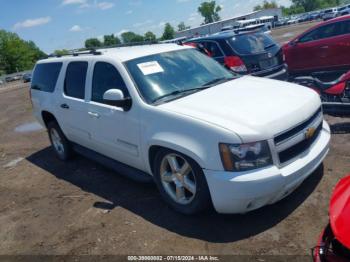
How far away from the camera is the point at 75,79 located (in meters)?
5.77

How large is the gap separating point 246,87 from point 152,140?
54.6 inches

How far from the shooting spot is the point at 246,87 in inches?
180

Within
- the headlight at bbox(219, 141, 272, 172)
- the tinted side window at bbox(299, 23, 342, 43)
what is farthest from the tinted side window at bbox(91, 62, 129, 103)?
the tinted side window at bbox(299, 23, 342, 43)

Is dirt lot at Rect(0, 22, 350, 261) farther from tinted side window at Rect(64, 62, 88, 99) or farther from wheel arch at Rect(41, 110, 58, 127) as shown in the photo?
tinted side window at Rect(64, 62, 88, 99)

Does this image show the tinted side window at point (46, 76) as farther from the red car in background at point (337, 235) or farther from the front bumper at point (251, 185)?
the red car in background at point (337, 235)

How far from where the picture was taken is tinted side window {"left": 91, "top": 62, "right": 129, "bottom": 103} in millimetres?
4699

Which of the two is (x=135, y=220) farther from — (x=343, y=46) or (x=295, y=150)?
(x=343, y=46)

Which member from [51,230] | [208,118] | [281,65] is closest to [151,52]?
[208,118]

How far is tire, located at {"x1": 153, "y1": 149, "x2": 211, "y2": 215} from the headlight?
0.36 m

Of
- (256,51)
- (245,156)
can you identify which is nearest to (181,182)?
(245,156)

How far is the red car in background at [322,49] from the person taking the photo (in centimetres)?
973

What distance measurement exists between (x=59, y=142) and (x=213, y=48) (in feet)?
14.8

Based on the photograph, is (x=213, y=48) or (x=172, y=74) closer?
(x=172, y=74)

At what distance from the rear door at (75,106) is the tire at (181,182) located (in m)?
1.73
